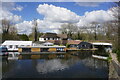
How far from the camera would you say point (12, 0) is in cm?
157

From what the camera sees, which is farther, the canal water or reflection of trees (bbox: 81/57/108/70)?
reflection of trees (bbox: 81/57/108/70)

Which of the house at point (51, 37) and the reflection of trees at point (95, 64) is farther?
the house at point (51, 37)

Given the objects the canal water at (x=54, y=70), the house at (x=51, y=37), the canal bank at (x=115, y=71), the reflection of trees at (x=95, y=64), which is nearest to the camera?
the canal bank at (x=115, y=71)

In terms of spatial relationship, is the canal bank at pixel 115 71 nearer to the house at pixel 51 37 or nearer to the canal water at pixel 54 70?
the canal water at pixel 54 70

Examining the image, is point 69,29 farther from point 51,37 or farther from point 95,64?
point 95,64

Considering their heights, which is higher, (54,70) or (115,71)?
(115,71)

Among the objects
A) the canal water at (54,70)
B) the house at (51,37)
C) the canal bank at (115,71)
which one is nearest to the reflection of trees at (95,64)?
the canal water at (54,70)

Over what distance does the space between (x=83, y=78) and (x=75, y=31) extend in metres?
16.0

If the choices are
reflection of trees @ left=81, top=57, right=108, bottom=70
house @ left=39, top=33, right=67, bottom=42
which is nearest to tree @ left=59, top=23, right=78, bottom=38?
house @ left=39, top=33, right=67, bottom=42

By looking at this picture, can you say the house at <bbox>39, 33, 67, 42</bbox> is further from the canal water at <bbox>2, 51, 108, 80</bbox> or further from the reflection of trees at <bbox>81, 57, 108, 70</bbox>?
the canal water at <bbox>2, 51, 108, 80</bbox>

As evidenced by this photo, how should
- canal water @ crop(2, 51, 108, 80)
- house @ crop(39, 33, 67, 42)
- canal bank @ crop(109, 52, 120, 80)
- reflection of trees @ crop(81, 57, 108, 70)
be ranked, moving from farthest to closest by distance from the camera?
house @ crop(39, 33, 67, 42)
reflection of trees @ crop(81, 57, 108, 70)
canal water @ crop(2, 51, 108, 80)
canal bank @ crop(109, 52, 120, 80)

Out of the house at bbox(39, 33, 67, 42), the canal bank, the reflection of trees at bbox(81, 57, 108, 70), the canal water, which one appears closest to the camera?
the canal bank

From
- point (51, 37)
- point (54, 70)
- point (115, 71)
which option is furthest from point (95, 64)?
point (51, 37)

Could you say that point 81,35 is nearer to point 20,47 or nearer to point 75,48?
point 75,48
